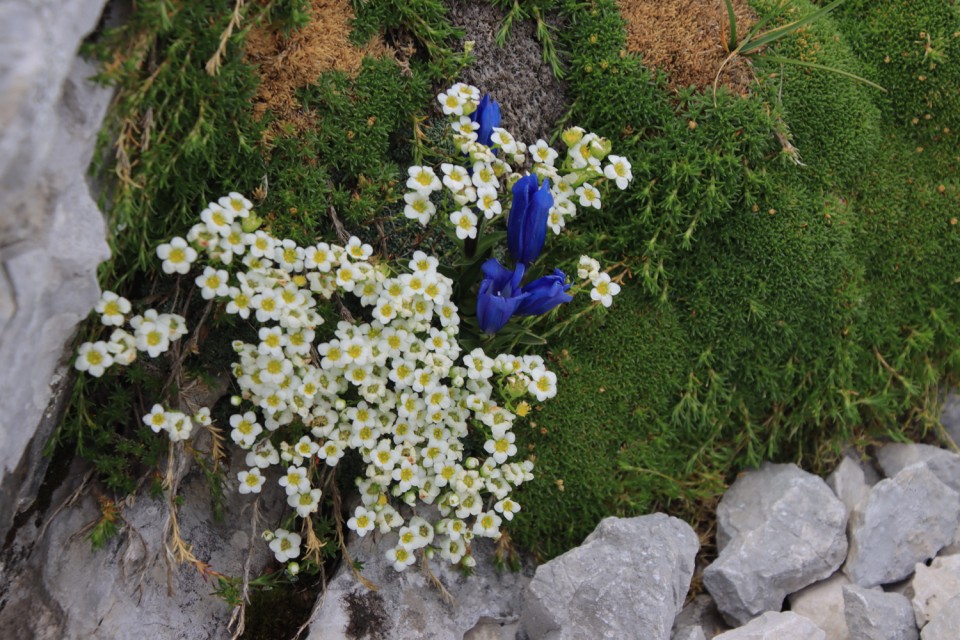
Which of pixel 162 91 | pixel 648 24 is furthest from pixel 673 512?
pixel 162 91

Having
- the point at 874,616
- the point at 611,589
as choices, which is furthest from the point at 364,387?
the point at 874,616

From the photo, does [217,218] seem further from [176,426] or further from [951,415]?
[951,415]

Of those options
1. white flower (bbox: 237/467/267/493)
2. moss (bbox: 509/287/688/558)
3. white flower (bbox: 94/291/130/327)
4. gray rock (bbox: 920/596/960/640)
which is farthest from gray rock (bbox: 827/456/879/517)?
white flower (bbox: 94/291/130/327)

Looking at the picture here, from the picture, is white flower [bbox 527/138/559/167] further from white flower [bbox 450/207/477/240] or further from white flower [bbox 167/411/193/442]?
white flower [bbox 167/411/193/442]

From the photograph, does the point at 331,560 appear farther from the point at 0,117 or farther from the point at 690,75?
the point at 690,75

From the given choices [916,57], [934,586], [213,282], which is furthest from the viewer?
[916,57]

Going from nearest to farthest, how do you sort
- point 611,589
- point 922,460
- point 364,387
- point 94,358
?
point 94,358 < point 364,387 < point 611,589 < point 922,460
